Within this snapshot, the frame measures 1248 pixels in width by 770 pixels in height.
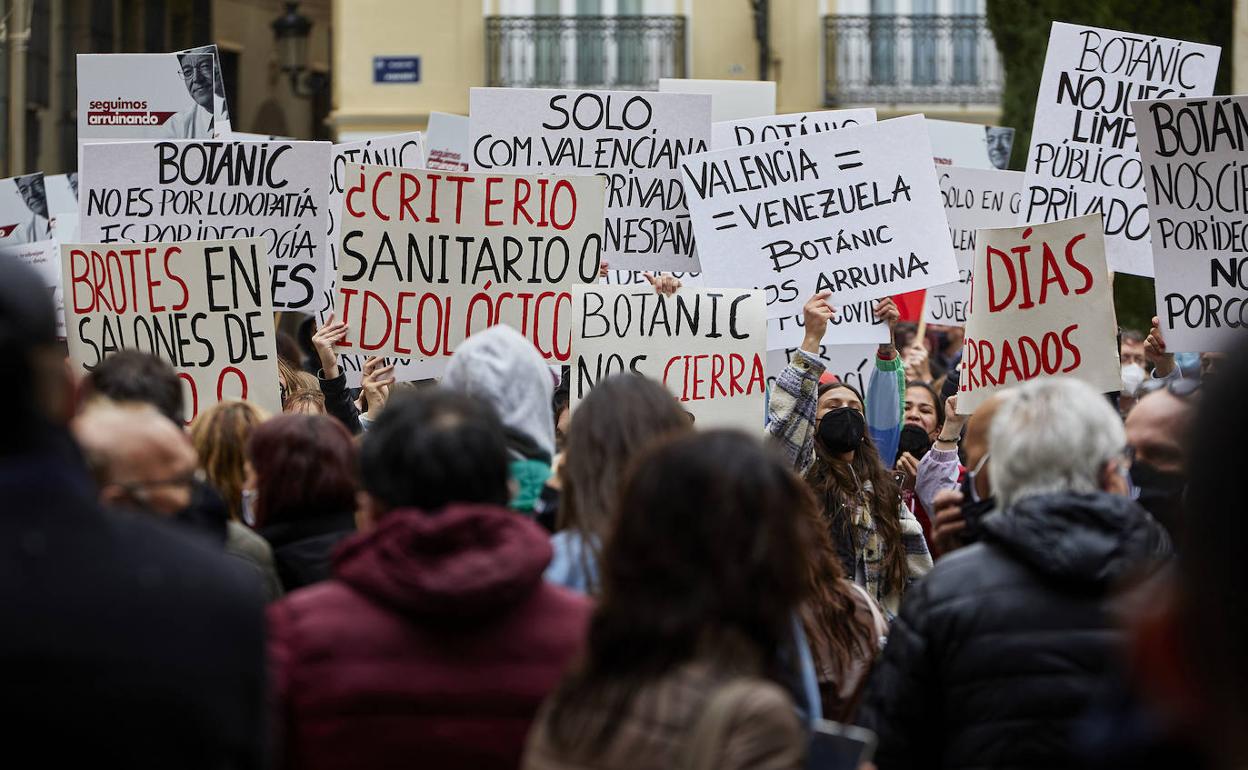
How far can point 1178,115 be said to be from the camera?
6723 millimetres

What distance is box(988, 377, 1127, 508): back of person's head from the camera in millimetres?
3307

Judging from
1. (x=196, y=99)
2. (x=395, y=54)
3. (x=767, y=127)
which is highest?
(x=395, y=54)

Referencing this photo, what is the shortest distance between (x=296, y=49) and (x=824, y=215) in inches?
452

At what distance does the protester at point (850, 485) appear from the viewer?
5.45 metres

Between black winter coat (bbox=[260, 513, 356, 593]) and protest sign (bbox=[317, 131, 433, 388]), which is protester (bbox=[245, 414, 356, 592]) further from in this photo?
protest sign (bbox=[317, 131, 433, 388])

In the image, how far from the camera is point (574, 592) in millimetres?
2973

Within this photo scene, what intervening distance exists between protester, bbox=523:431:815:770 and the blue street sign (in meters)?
21.3

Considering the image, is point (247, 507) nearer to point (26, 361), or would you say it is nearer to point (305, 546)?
point (305, 546)

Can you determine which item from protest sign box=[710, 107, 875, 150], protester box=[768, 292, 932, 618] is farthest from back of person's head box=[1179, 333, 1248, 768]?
protest sign box=[710, 107, 875, 150]

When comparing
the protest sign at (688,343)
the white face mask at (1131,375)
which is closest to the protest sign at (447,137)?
the white face mask at (1131,375)

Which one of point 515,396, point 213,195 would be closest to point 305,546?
point 515,396

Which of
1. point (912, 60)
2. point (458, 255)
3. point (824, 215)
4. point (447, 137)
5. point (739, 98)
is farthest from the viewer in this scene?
point (912, 60)

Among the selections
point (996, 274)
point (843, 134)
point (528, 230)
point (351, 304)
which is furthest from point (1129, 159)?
point (351, 304)

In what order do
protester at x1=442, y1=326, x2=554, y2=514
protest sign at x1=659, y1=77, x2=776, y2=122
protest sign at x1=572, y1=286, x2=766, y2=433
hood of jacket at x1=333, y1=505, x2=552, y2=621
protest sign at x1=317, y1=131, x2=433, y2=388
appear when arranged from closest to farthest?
hood of jacket at x1=333, y1=505, x2=552, y2=621 → protester at x1=442, y1=326, x2=554, y2=514 → protest sign at x1=572, y1=286, x2=766, y2=433 → protest sign at x1=317, y1=131, x2=433, y2=388 → protest sign at x1=659, y1=77, x2=776, y2=122
